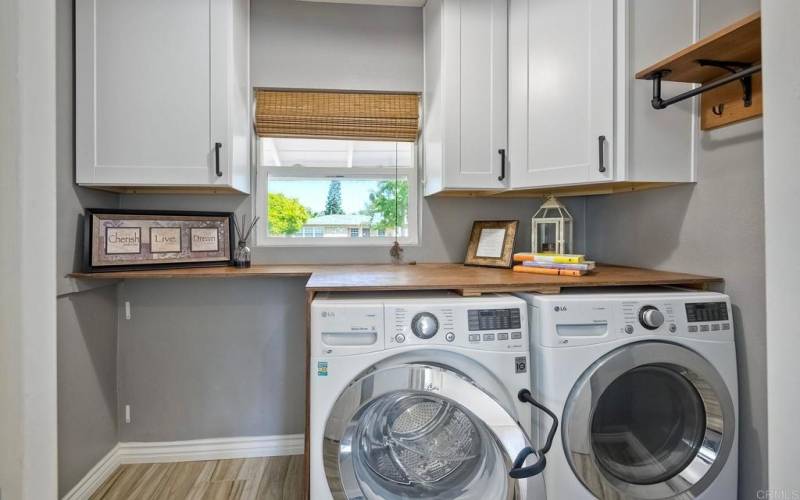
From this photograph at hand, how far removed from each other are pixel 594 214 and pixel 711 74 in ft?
2.88

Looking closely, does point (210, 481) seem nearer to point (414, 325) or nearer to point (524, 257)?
point (414, 325)

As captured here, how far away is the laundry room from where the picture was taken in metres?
0.68

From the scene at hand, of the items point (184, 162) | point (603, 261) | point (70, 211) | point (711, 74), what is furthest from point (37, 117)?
point (603, 261)

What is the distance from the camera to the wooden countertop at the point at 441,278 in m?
1.41

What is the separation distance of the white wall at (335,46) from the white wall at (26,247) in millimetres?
1532

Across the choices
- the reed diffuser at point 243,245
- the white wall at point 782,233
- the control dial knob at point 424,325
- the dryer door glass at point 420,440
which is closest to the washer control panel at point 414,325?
the control dial knob at point 424,325

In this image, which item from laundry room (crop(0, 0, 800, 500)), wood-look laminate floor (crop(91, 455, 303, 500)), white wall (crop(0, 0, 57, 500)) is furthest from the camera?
wood-look laminate floor (crop(91, 455, 303, 500))

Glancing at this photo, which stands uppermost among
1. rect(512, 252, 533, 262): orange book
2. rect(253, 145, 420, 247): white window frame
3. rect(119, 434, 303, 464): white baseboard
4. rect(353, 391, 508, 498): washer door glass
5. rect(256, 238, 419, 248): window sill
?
rect(253, 145, 420, 247): white window frame

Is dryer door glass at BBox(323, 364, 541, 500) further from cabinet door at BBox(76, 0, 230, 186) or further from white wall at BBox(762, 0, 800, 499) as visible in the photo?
cabinet door at BBox(76, 0, 230, 186)

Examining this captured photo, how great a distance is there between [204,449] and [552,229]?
2167 millimetres

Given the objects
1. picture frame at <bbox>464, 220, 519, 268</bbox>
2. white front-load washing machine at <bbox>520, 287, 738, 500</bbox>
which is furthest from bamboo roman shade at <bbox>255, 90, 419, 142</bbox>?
white front-load washing machine at <bbox>520, 287, 738, 500</bbox>

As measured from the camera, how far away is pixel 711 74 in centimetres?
140

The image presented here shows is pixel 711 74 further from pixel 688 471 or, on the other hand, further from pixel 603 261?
pixel 688 471

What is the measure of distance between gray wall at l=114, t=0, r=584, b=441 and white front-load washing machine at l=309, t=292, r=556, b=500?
0.89 metres
